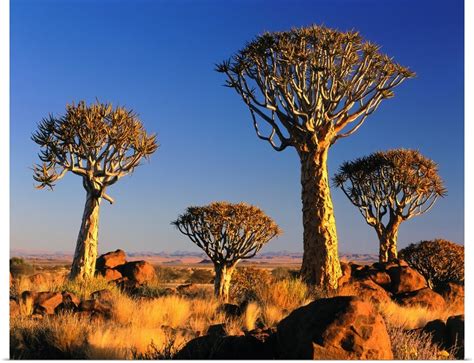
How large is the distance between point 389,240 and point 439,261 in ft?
7.49

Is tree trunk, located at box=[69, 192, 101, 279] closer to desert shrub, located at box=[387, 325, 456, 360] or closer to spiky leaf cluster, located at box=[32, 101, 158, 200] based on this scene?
spiky leaf cluster, located at box=[32, 101, 158, 200]

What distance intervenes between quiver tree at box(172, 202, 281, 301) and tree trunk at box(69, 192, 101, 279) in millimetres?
5049

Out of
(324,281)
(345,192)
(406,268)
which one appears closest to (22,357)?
(324,281)

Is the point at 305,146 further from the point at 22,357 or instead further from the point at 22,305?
the point at 22,357

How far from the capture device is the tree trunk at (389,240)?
74.1 ft

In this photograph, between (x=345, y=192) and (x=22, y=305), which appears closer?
(x=22, y=305)

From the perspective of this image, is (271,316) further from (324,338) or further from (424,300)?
(424,300)

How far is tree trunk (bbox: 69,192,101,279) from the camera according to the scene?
16.1 metres

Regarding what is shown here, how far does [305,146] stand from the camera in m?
13.3

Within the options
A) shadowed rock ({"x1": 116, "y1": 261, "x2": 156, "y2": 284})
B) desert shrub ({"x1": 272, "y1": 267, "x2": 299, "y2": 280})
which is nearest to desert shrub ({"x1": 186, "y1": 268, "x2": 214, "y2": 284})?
desert shrub ({"x1": 272, "y1": 267, "x2": 299, "y2": 280})

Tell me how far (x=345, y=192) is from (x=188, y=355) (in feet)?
60.3

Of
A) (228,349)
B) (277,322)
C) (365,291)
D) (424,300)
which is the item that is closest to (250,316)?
(277,322)

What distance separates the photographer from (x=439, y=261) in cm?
2270

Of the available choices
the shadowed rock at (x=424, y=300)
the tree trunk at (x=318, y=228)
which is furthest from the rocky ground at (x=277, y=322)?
the tree trunk at (x=318, y=228)
